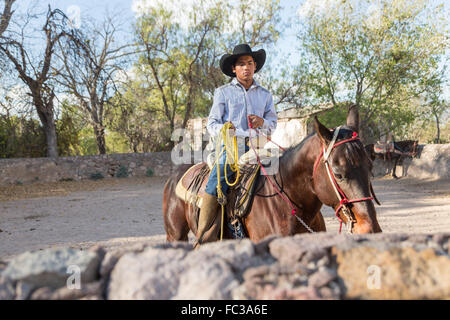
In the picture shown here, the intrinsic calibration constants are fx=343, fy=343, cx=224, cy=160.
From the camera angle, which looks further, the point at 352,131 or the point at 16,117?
the point at 16,117

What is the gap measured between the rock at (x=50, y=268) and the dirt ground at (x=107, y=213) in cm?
494

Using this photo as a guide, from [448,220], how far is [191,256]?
8157 mm

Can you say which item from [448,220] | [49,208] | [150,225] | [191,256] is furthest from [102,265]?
[49,208]

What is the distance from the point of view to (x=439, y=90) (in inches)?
→ 726

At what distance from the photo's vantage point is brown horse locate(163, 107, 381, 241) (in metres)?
2.37

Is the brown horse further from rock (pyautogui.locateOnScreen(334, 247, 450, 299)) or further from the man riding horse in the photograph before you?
rock (pyautogui.locateOnScreen(334, 247, 450, 299))

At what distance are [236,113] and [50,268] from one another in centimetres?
238

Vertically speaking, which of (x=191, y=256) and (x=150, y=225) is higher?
(x=191, y=256)

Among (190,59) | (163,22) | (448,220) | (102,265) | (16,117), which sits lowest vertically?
(448,220)

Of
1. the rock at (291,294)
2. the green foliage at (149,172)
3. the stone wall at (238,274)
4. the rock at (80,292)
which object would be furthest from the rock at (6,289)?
the green foliage at (149,172)
